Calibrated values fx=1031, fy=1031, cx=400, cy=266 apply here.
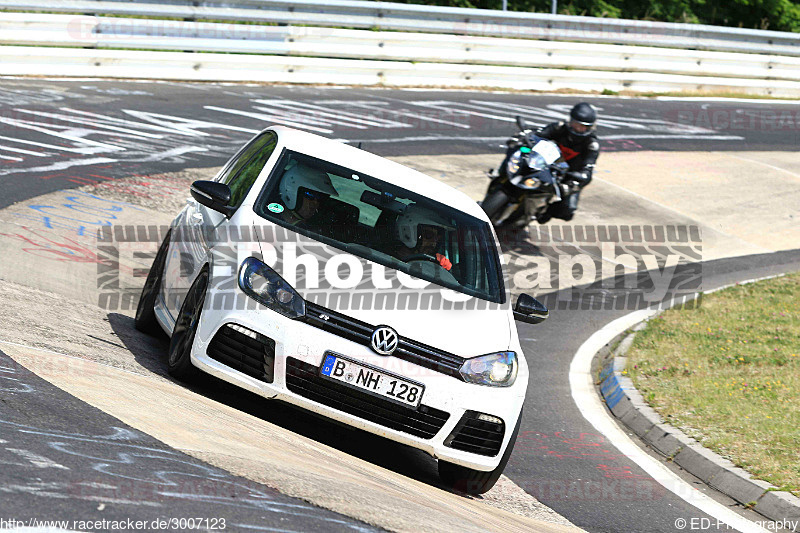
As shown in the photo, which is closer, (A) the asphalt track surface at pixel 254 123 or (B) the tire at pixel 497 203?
(B) the tire at pixel 497 203

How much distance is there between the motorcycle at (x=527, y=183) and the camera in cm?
1294

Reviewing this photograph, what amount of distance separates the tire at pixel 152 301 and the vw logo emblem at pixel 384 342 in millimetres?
2380

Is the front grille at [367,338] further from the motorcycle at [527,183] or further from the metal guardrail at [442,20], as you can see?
the metal guardrail at [442,20]

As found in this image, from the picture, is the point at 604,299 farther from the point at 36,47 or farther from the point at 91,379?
the point at 36,47

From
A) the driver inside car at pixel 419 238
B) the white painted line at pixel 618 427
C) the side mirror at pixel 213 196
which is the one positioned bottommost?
the white painted line at pixel 618 427

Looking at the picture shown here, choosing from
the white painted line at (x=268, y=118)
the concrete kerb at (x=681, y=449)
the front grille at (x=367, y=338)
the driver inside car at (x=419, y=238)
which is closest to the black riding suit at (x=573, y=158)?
the concrete kerb at (x=681, y=449)

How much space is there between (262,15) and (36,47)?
4.85m

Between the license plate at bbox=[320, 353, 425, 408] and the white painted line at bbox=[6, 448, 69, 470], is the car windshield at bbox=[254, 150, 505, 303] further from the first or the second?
the white painted line at bbox=[6, 448, 69, 470]

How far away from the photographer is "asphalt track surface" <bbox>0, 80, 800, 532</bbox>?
4.13m

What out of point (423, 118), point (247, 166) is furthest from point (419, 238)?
A: point (423, 118)

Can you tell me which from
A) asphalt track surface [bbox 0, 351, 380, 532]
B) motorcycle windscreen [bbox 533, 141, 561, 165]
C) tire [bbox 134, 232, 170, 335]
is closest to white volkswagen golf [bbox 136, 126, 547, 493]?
tire [bbox 134, 232, 170, 335]

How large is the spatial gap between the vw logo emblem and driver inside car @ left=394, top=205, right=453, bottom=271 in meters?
0.99

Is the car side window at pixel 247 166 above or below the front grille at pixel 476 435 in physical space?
above

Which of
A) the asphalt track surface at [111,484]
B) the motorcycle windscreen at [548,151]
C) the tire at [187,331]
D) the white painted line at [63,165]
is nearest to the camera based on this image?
the asphalt track surface at [111,484]
